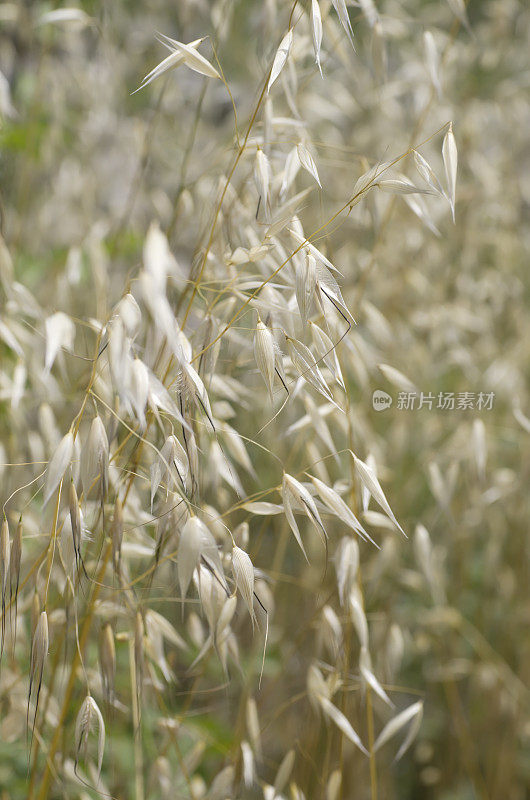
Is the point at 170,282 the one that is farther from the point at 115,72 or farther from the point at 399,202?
the point at 115,72

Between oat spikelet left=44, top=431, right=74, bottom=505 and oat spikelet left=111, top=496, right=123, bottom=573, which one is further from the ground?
oat spikelet left=44, top=431, right=74, bottom=505

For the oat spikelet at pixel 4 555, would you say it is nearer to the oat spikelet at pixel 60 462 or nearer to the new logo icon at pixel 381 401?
the oat spikelet at pixel 60 462

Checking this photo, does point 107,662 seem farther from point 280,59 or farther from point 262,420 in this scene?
point 262,420

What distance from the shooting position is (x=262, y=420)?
1127 millimetres

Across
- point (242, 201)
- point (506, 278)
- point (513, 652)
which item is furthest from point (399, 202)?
point (513, 652)

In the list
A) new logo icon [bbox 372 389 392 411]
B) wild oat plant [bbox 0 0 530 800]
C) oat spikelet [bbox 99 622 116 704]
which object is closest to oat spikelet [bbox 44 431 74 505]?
wild oat plant [bbox 0 0 530 800]

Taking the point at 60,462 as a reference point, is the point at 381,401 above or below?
below

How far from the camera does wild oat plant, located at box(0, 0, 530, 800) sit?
444 mm

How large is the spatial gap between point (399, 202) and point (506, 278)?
0.24m

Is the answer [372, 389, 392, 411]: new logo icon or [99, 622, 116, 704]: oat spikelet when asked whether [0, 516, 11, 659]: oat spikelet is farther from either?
[372, 389, 392, 411]: new logo icon

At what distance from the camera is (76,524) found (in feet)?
1.30

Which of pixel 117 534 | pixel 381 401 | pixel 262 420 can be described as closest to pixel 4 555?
pixel 117 534

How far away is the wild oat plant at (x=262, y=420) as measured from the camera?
444 mm

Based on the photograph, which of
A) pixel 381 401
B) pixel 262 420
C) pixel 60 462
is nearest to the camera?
pixel 60 462
